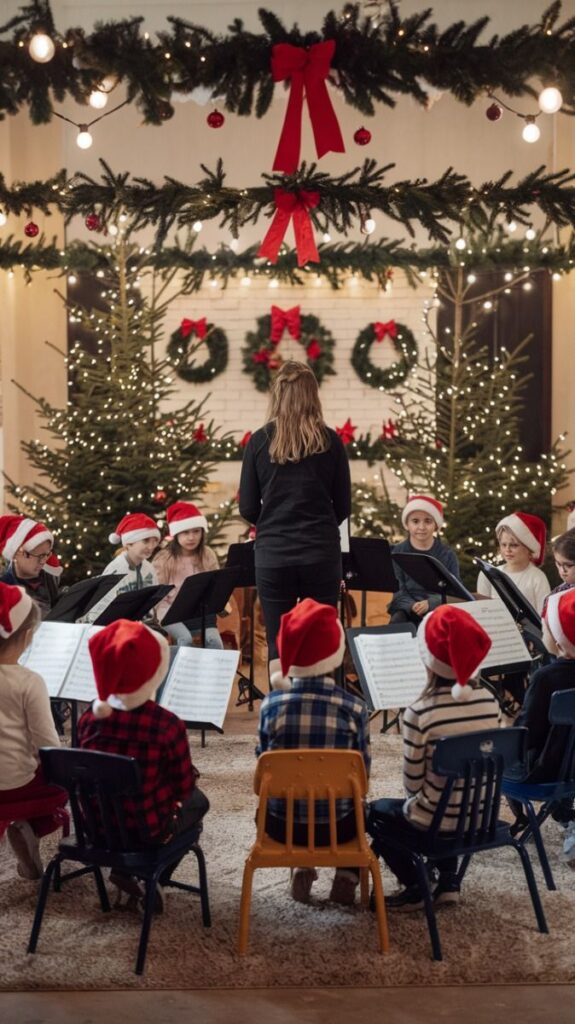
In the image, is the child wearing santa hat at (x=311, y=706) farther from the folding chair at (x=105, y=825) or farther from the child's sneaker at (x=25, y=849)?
the child's sneaker at (x=25, y=849)

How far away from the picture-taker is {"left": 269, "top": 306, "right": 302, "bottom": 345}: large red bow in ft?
38.7

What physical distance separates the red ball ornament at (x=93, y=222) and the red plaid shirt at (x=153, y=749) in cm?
443

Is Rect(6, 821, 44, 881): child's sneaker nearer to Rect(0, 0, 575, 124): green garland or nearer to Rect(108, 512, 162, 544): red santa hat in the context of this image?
Rect(108, 512, 162, 544): red santa hat

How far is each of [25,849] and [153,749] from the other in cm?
97

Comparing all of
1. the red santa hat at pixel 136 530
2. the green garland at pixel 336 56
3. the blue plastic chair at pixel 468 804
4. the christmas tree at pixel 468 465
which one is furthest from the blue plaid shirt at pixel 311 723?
the christmas tree at pixel 468 465

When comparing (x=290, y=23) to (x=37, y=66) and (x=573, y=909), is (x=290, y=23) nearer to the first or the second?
(x=37, y=66)

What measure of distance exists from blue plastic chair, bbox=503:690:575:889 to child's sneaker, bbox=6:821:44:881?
6.31 feet

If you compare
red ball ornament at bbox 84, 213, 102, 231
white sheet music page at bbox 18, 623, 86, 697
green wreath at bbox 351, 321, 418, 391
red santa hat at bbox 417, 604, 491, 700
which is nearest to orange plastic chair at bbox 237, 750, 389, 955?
red santa hat at bbox 417, 604, 491, 700

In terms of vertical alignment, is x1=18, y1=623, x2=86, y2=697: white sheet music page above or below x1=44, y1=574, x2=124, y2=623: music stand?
below

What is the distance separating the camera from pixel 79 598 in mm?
5832

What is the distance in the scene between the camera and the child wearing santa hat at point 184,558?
736cm

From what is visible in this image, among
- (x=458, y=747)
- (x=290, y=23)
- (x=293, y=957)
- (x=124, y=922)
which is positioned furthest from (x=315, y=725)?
(x=290, y=23)

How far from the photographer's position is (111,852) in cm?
387

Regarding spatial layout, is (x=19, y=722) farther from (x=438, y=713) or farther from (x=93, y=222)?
(x=93, y=222)
